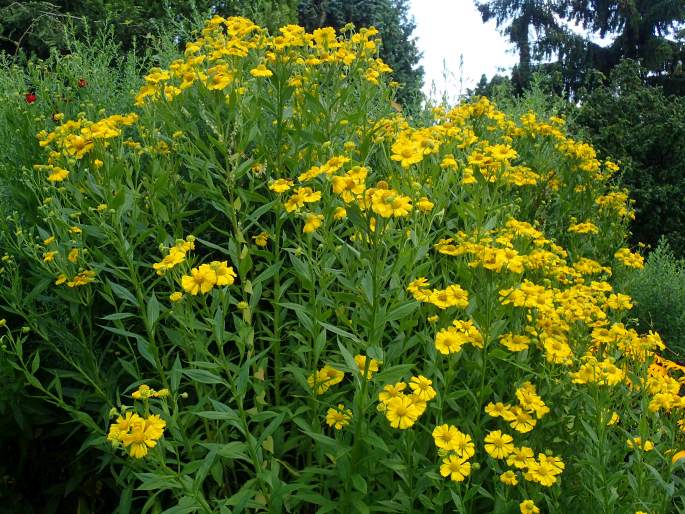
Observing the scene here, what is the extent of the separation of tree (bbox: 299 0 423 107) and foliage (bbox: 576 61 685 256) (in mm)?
4055

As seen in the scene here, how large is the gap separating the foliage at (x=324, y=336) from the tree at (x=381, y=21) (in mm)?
9719

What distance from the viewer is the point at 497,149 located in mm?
2416

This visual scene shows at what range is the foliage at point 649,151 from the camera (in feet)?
25.6

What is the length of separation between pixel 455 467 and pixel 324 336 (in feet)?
1.74

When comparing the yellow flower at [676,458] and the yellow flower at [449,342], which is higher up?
the yellow flower at [449,342]

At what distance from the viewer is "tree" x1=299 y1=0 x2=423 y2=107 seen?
13.0 metres

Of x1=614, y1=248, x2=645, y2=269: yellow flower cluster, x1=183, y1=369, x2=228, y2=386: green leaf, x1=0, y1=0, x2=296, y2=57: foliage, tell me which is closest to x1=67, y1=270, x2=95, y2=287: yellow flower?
x1=183, y1=369, x2=228, y2=386: green leaf

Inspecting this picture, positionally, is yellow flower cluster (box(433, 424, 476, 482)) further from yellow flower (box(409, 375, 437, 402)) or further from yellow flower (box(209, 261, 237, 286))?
yellow flower (box(209, 261, 237, 286))

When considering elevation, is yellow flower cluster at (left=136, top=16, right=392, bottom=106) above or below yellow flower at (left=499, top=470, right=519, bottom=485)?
above

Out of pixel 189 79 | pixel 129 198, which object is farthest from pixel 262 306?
pixel 189 79

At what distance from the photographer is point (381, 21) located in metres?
13.4

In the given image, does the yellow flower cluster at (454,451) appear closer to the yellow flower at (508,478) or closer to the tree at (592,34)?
the yellow flower at (508,478)

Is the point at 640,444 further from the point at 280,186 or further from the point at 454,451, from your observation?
the point at 280,186

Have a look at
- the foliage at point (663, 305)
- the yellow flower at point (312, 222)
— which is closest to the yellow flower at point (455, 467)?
the yellow flower at point (312, 222)
